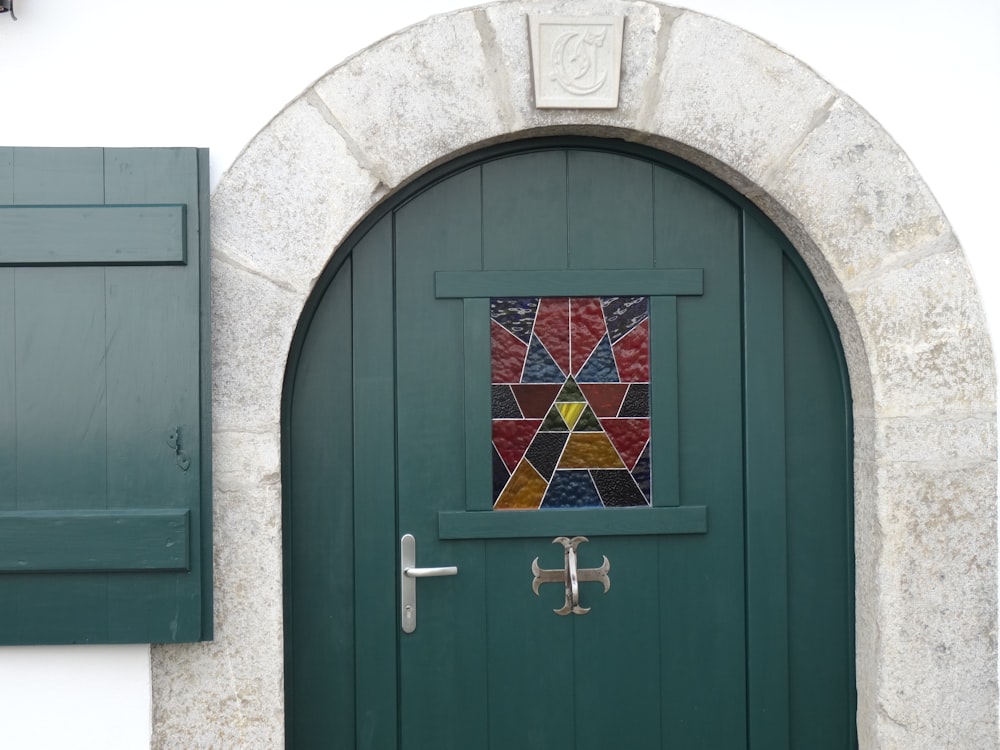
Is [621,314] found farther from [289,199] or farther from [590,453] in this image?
[289,199]

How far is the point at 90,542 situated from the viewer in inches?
85.5

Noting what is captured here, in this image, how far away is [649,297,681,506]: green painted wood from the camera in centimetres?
251

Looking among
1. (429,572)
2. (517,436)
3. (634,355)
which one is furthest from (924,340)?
(429,572)

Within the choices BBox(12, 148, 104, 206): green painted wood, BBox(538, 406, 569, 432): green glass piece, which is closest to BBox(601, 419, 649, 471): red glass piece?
BBox(538, 406, 569, 432): green glass piece

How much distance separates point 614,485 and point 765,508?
42 centimetres

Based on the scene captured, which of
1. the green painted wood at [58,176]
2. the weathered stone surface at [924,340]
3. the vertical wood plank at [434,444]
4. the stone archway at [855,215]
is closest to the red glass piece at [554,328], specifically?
the vertical wood plank at [434,444]

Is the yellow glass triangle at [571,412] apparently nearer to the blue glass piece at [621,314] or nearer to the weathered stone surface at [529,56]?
the blue glass piece at [621,314]

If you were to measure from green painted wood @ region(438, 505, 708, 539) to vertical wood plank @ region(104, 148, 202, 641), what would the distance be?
2.20ft

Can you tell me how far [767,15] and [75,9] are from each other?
1.75m

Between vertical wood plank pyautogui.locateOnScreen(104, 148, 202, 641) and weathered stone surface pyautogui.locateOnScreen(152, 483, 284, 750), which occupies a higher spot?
vertical wood plank pyautogui.locateOnScreen(104, 148, 202, 641)

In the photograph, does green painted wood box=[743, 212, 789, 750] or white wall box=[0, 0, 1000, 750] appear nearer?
white wall box=[0, 0, 1000, 750]

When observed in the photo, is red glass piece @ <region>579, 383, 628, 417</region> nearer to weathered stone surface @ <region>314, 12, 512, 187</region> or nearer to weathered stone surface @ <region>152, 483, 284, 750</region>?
weathered stone surface @ <region>314, 12, 512, 187</region>

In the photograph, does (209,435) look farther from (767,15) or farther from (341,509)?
(767,15)

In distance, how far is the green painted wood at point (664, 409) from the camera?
2.51 m
